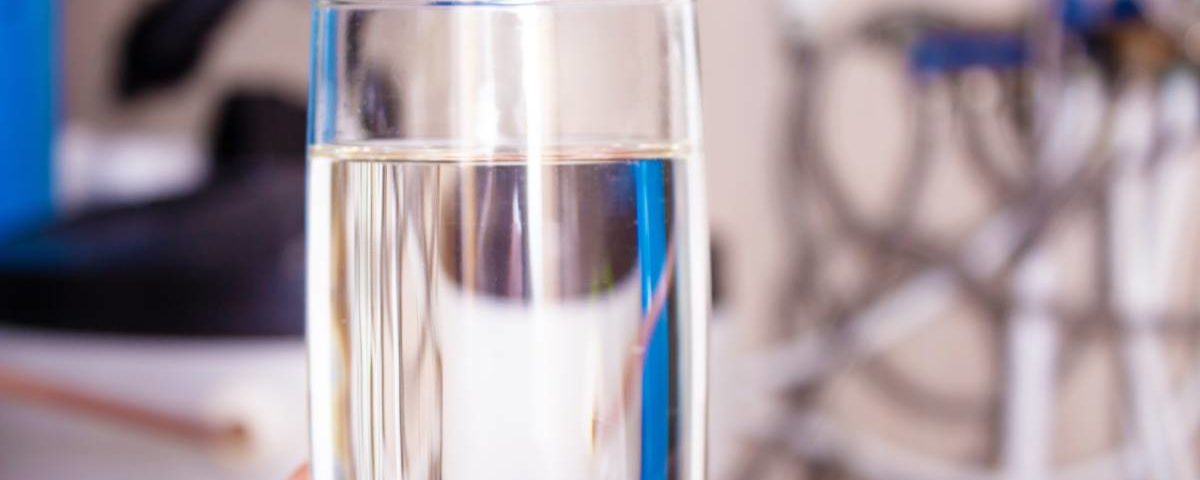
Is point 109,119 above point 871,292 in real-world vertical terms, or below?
above

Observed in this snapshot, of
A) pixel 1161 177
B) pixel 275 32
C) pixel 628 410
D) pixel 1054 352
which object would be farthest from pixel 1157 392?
pixel 628 410

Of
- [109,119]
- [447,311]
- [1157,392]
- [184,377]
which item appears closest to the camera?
[447,311]

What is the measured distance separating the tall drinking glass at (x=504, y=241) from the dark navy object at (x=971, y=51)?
3.98 feet

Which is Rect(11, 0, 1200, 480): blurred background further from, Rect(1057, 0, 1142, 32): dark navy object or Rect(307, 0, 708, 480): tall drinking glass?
Rect(307, 0, 708, 480): tall drinking glass

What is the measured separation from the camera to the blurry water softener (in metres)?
1.15

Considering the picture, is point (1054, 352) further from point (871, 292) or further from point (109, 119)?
point (109, 119)

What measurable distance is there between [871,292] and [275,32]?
71 cm

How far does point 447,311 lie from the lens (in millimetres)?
234

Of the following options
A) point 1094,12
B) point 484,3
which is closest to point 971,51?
point 1094,12

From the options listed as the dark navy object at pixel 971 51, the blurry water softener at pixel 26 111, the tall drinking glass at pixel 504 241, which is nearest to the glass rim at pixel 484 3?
the tall drinking glass at pixel 504 241

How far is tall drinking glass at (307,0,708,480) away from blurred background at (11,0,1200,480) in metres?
0.87

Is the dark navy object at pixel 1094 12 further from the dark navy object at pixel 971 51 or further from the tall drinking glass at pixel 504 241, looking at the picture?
the tall drinking glass at pixel 504 241

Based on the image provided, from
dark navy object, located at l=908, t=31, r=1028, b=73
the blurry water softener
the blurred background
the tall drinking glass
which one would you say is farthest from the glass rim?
dark navy object, located at l=908, t=31, r=1028, b=73

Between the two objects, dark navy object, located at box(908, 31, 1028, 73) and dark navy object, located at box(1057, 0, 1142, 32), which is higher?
dark navy object, located at box(1057, 0, 1142, 32)
